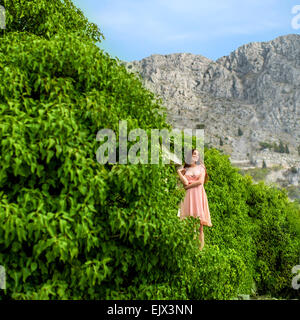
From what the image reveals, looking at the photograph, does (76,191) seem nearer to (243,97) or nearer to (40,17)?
(40,17)

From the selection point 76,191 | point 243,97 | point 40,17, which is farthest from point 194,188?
point 243,97

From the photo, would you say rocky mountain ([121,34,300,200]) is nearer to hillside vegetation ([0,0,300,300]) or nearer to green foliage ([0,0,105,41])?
green foliage ([0,0,105,41])

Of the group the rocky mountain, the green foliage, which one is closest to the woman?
the green foliage

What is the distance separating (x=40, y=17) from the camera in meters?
6.68

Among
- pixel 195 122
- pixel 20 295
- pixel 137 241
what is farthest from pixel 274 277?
pixel 195 122

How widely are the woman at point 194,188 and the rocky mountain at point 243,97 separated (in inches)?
3462

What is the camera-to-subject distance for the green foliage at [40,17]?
251 inches

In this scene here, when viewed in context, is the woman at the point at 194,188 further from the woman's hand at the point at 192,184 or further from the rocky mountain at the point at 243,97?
the rocky mountain at the point at 243,97

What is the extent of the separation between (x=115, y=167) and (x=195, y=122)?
3992 inches

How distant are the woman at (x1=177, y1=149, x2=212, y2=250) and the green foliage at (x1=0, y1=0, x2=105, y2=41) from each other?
9.52 feet

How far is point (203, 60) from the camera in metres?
128

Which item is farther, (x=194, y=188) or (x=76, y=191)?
(x=194, y=188)

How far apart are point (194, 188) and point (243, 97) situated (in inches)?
4501

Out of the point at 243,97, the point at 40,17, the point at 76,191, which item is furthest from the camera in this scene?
the point at 243,97
